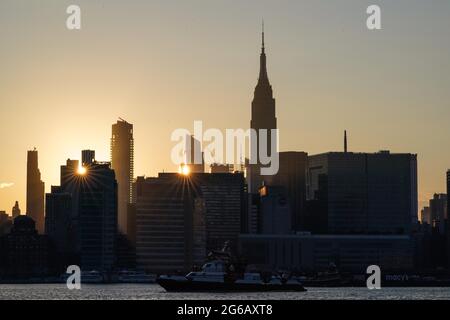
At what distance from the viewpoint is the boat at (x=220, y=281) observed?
7259 inches

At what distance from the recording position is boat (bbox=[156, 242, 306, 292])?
184375mm

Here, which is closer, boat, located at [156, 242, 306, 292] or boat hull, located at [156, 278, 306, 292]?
boat hull, located at [156, 278, 306, 292]

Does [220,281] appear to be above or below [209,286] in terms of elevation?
above

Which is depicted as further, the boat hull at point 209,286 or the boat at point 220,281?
the boat at point 220,281

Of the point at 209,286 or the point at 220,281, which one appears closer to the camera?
the point at 209,286

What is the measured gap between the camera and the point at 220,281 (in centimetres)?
18488
